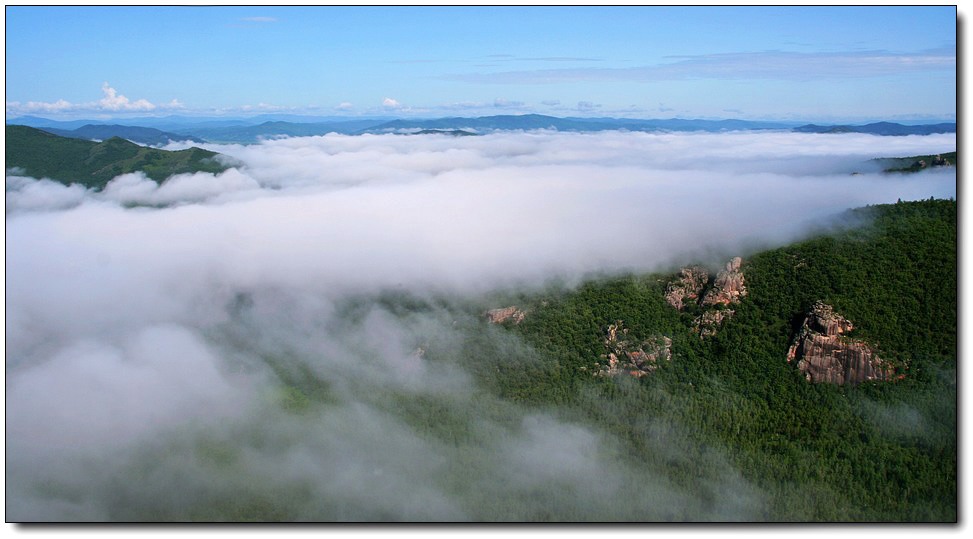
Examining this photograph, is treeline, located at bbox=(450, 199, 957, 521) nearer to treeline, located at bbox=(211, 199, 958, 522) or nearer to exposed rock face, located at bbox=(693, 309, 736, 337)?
treeline, located at bbox=(211, 199, 958, 522)

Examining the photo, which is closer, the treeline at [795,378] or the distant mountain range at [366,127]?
the treeline at [795,378]

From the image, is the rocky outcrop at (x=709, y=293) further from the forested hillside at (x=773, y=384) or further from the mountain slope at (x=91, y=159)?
the mountain slope at (x=91, y=159)

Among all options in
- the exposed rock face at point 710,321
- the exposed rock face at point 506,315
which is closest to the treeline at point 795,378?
the exposed rock face at point 710,321

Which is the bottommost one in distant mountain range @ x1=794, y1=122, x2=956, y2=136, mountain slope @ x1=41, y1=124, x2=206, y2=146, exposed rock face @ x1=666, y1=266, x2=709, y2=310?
exposed rock face @ x1=666, y1=266, x2=709, y2=310

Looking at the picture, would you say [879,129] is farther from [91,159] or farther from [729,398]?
[91,159]

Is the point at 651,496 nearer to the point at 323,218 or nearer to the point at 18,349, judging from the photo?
the point at 18,349

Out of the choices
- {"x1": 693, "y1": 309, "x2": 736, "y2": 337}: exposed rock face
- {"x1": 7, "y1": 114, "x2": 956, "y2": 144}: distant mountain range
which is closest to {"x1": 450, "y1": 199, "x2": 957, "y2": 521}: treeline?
{"x1": 693, "y1": 309, "x2": 736, "y2": 337}: exposed rock face
